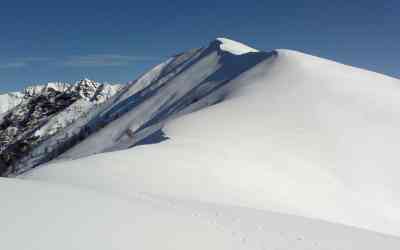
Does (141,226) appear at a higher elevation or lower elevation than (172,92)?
lower

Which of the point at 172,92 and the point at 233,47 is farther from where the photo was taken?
the point at 233,47

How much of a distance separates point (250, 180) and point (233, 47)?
99.5m

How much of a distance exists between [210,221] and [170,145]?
1250cm

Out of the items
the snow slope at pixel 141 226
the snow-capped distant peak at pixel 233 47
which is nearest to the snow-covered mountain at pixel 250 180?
the snow slope at pixel 141 226

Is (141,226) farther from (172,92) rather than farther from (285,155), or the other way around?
(172,92)

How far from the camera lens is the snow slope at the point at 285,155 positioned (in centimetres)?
1708

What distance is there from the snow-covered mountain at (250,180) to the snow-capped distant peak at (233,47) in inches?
2125

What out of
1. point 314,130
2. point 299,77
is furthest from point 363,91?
point 314,130

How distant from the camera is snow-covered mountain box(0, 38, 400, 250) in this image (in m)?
9.84

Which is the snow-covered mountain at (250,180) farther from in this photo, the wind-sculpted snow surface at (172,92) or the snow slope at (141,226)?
the wind-sculpted snow surface at (172,92)

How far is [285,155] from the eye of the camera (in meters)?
26.7

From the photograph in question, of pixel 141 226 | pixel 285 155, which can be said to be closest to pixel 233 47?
pixel 285 155

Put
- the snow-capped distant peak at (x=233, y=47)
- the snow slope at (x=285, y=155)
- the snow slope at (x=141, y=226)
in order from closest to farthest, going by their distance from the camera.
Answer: the snow slope at (x=141, y=226) → the snow slope at (x=285, y=155) → the snow-capped distant peak at (x=233, y=47)

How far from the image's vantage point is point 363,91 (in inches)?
1911
